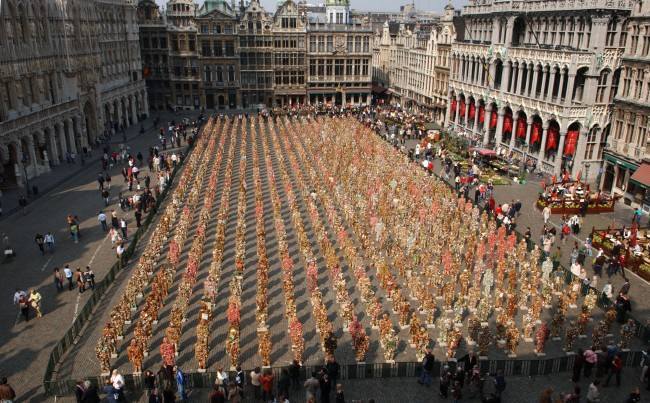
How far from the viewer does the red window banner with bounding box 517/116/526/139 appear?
51781 millimetres

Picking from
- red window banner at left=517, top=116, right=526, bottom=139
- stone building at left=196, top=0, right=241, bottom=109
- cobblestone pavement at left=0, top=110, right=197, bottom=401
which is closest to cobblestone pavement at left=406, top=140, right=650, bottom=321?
red window banner at left=517, top=116, right=526, bottom=139

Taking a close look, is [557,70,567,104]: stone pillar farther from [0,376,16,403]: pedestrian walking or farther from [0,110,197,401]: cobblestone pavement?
[0,376,16,403]: pedestrian walking

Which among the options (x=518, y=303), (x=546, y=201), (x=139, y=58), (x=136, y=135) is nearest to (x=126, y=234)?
(x=518, y=303)

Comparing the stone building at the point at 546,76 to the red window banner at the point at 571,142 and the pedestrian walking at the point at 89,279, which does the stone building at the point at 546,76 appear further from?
the pedestrian walking at the point at 89,279

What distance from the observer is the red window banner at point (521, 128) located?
2039 inches

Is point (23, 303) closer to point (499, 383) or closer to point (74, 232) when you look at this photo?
point (74, 232)

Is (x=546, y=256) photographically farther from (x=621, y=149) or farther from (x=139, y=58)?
(x=139, y=58)

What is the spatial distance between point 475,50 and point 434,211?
32.9 metres

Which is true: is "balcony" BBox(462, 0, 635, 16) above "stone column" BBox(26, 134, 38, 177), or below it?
above

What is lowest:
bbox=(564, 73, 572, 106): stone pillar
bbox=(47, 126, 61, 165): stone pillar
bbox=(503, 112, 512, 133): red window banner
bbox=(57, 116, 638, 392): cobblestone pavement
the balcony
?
bbox=(57, 116, 638, 392): cobblestone pavement

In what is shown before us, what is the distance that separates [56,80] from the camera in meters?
51.1

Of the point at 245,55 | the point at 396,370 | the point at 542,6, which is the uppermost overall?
the point at 542,6

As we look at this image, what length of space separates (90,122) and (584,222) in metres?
53.4

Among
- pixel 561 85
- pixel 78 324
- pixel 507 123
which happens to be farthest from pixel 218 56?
pixel 78 324
